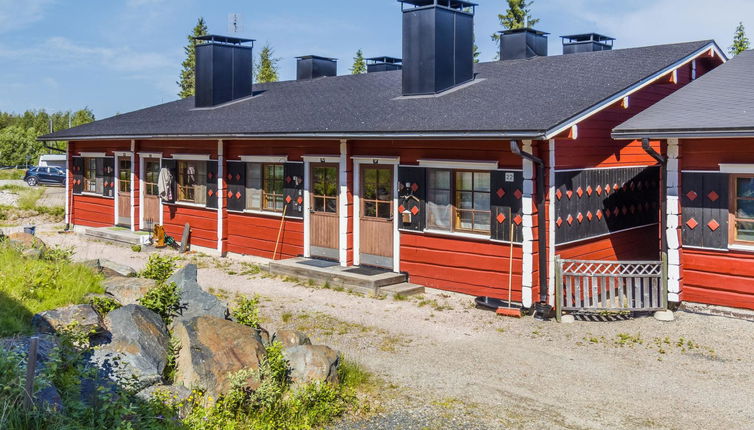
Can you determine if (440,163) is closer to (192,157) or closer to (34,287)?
(34,287)

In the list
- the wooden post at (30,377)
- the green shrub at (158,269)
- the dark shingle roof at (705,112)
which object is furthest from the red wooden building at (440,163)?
the wooden post at (30,377)

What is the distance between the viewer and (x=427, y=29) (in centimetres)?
1432

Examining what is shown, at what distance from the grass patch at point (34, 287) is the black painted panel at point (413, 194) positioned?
5.84m

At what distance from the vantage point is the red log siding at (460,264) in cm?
1125

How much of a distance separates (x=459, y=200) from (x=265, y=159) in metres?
5.24

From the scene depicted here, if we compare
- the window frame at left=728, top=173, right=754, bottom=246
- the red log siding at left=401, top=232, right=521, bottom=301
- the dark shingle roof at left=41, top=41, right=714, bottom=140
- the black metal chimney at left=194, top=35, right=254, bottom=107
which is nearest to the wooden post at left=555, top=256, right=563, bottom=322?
the red log siding at left=401, top=232, right=521, bottom=301

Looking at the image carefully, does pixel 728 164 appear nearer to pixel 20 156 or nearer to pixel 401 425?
pixel 401 425

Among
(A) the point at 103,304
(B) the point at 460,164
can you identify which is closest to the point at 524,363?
(B) the point at 460,164

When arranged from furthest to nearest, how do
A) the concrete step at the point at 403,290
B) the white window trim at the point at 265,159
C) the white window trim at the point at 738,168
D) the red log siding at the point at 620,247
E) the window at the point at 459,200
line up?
the white window trim at the point at 265,159 < the concrete step at the point at 403,290 < the red log siding at the point at 620,247 < the window at the point at 459,200 < the white window trim at the point at 738,168

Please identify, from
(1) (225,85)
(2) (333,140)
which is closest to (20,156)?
(1) (225,85)

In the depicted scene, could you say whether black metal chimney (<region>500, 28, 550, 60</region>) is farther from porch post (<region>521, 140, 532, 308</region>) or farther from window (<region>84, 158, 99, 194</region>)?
window (<region>84, 158, 99, 194</region>)

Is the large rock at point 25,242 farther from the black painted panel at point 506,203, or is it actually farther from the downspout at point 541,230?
the downspout at point 541,230

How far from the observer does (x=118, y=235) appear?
18.6m

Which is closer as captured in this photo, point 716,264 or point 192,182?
point 716,264
